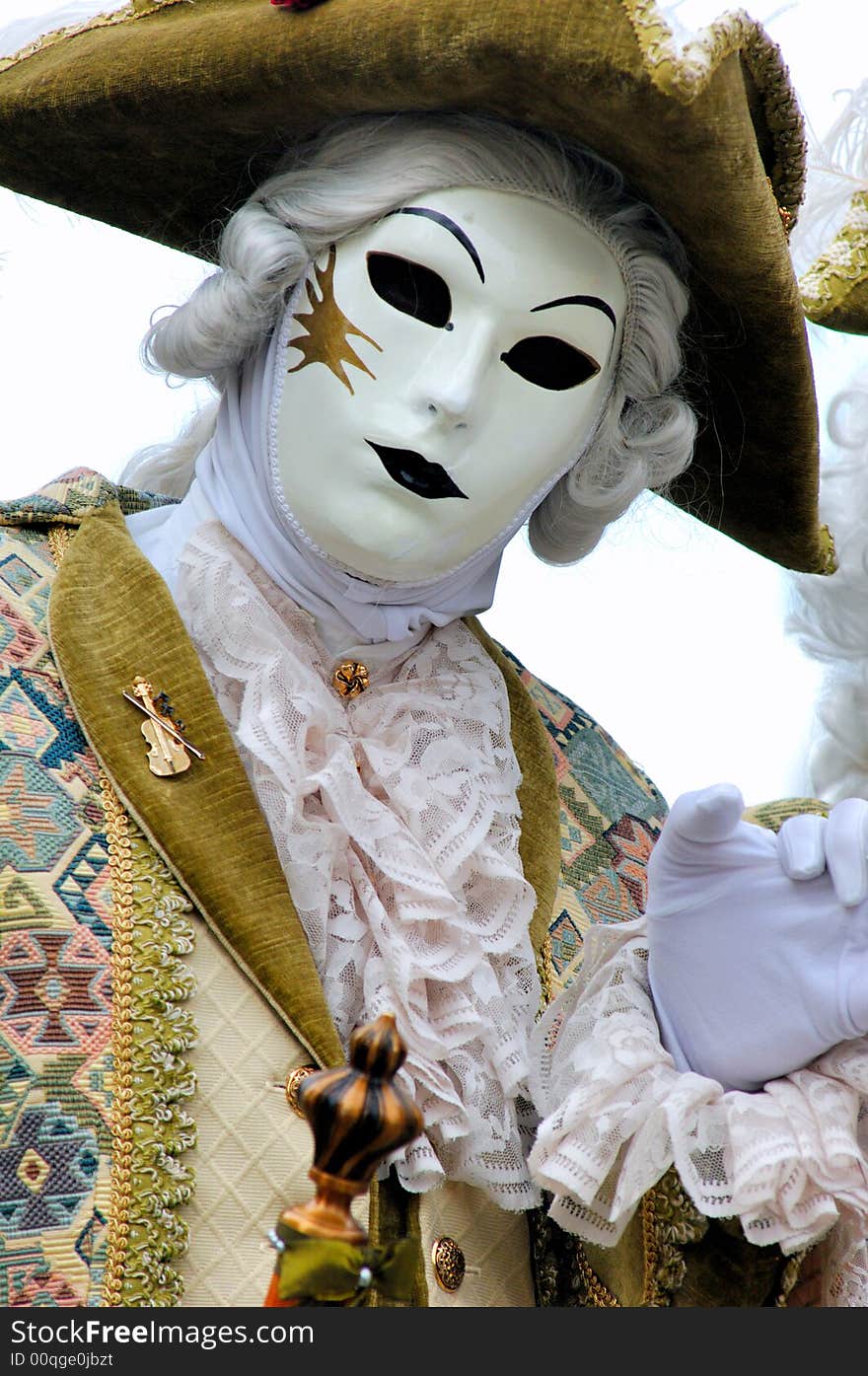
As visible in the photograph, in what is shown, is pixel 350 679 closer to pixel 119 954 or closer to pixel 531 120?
pixel 119 954

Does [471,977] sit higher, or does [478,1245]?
[471,977]

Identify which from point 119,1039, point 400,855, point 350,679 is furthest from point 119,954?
point 350,679

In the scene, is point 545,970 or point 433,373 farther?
point 545,970

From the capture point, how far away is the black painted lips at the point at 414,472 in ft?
6.08

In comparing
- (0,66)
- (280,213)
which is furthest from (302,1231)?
(0,66)

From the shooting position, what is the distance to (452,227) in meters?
1.89

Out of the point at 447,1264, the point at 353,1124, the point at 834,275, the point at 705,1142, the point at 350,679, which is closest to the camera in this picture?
the point at 353,1124

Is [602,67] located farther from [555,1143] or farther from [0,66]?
[555,1143]

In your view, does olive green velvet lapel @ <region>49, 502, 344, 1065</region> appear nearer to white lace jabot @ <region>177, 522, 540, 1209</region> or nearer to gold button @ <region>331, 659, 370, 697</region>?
white lace jabot @ <region>177, 522, 540, 1209</region>

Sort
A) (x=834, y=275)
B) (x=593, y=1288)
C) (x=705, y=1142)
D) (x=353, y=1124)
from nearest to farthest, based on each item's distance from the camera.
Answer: (x=353, y=1124)
(x=705, y=1142)
(x=593, y=1288)
(x=834, y=275)

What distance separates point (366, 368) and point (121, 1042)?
2.60 ft

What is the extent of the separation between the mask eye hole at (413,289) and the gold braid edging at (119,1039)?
637mm

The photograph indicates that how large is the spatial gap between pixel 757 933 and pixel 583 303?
0.77 meters

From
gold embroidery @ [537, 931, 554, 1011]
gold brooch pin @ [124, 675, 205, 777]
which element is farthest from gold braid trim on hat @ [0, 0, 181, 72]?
gold embroidery @ [537, 931, 554, 1011]
